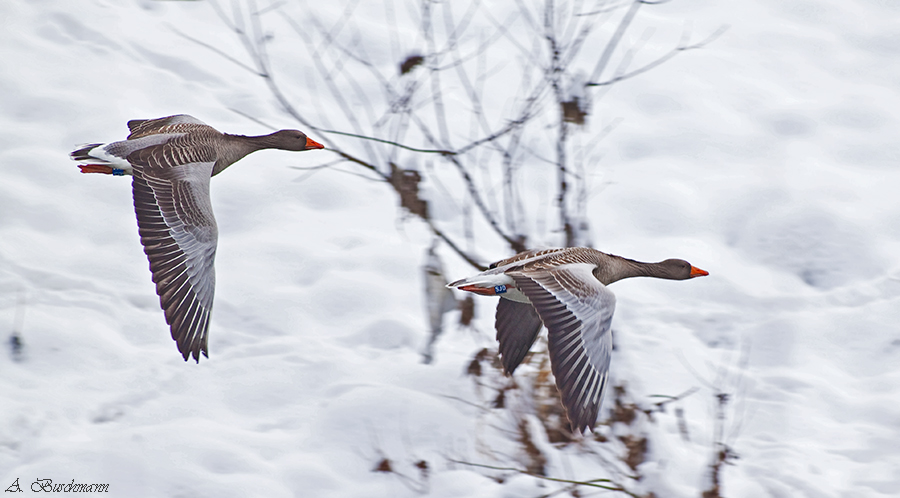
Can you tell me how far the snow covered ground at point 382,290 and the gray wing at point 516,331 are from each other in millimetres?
1372

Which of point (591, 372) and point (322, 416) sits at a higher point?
point (591, 372)

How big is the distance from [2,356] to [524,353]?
3.83 metres

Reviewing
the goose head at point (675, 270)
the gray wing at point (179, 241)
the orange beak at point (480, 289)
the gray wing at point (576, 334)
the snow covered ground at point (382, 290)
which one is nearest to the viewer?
the gray wing at point (576, 334)

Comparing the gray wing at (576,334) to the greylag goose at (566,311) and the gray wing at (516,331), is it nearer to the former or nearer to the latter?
the greylag goose at (566,311)

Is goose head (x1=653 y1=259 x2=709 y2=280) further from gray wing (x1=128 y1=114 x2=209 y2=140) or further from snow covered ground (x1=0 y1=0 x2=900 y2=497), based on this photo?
gray wing (x1=128 y1=114 x2=209 y2=140)

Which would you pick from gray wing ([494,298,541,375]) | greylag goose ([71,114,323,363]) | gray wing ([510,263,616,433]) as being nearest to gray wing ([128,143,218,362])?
greylag goose ([71,114,323,363])

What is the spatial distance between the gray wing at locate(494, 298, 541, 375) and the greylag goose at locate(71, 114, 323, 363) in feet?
4.76

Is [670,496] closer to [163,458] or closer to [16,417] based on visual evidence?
[163,458]

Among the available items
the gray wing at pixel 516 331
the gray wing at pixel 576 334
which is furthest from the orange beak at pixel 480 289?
the gray wing at pixel 516 331

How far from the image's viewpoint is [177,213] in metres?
4.88

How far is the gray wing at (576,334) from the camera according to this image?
411 centimetres

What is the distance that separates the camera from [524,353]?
4895 millimetres

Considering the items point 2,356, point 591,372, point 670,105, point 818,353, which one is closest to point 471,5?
point 670,105

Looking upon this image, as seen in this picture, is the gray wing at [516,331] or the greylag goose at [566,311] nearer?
the greylag goose at [566,311]
